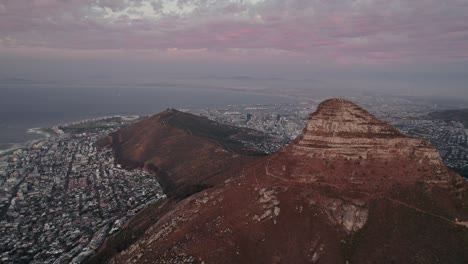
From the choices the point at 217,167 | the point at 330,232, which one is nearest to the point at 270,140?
the point at 217,167

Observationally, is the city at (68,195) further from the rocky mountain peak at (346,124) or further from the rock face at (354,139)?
the rocky mountain peak at (346,124)

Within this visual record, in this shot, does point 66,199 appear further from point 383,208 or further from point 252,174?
point 383,208

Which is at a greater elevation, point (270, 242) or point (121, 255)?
point (270, 242)

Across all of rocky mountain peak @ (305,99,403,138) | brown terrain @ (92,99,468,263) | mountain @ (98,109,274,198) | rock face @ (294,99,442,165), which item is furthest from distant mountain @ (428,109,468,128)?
brown terrain @ (92,99,468,263)

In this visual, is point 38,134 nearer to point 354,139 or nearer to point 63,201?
point 63,201

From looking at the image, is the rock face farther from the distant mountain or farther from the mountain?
the distant mountain

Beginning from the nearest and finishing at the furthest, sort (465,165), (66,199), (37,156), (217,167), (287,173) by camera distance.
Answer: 1. (287,173)
2. (66,199)
3. (217,167)
4. (465,165)
5. (37,156)

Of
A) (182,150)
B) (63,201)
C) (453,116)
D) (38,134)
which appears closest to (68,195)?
(63,201)
